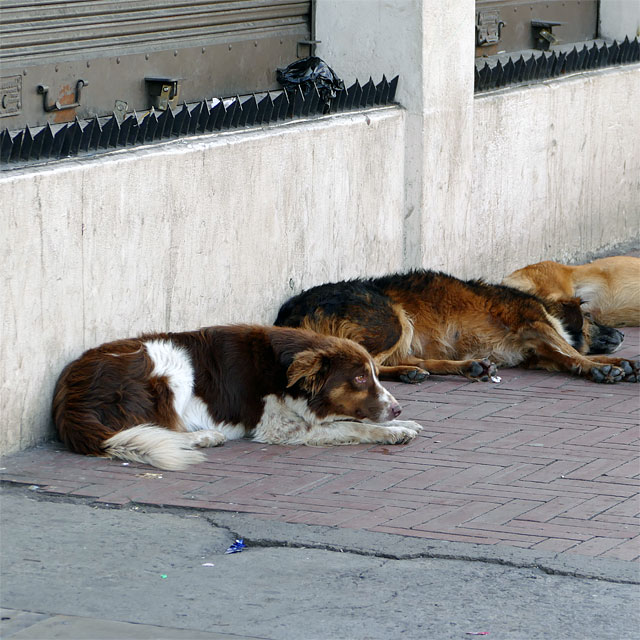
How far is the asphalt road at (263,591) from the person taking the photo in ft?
13.5

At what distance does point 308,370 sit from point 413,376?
1.51m

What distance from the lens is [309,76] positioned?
8.99m

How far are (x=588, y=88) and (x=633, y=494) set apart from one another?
6.16 m

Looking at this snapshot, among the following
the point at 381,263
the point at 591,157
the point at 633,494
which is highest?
the point at 591,157

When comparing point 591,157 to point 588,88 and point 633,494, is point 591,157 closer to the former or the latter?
point 588,88

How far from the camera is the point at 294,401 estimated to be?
6.33 meters

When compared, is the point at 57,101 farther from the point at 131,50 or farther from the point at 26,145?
the point at 26,145

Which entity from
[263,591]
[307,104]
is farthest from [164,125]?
[263,591]

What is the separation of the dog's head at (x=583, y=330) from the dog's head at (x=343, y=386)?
2201 mm

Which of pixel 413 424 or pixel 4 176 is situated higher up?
pixel 4 176

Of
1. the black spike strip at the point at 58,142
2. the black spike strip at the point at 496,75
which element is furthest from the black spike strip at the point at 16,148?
the black spike strip at the point at 496,75

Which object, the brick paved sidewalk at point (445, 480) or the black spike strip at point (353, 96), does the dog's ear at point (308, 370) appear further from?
the black spike strip at point (353, 96)

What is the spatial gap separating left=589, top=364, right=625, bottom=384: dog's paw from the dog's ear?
2161mm

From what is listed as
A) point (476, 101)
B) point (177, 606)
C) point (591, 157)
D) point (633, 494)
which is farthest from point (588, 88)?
point (177, 606)
